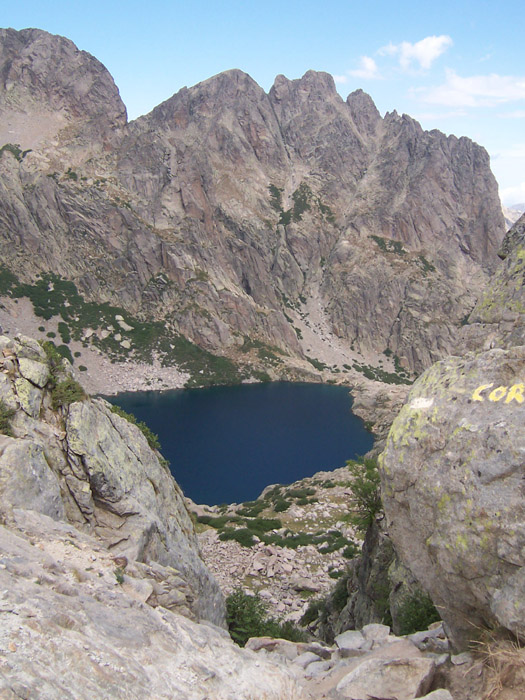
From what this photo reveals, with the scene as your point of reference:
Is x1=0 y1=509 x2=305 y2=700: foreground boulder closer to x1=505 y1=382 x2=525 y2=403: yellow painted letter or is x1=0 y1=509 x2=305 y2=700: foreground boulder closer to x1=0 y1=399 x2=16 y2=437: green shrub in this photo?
x1=0 y1=399 x2=16 y2=437: green shrub

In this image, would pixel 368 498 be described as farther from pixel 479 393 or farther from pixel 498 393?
pixel 498 393

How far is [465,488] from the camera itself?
6.84 metres

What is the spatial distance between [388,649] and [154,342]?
373ft

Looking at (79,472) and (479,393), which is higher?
(479,393)

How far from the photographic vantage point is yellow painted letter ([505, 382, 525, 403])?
667 centimetres

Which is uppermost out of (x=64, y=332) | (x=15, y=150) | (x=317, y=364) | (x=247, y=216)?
(x=15, y=150)

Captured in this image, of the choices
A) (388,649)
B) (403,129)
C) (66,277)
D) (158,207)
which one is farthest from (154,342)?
(403,129)

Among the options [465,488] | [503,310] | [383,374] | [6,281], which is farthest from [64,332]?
[465,488]

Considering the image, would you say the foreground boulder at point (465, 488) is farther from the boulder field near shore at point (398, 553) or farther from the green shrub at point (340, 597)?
the green shrub at point (340, 597)

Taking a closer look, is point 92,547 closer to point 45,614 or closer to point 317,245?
point 45,614

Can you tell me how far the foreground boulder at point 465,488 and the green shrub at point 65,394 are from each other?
11.4 m

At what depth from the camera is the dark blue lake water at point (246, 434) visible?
59938 mm

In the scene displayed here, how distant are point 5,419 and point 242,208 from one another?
512 ft

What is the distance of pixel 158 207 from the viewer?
138 m
